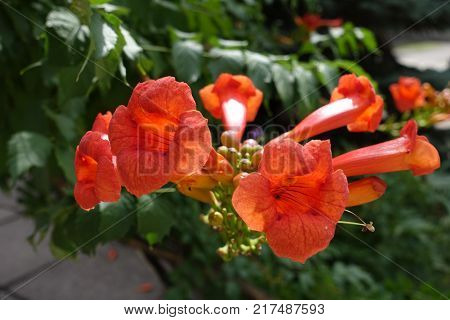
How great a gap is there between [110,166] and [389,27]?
482cm

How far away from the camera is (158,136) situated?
1207mm

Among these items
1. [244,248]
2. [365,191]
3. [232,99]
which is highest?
[232,99]

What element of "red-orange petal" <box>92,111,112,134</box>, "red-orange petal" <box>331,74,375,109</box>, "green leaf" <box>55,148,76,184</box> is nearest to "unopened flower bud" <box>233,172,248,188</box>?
"red-orange petal" <box>92,111,112,134</box>

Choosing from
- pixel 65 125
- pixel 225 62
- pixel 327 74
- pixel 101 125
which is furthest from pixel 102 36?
pixel 327 74

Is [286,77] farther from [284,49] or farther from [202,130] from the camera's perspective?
[284,49]

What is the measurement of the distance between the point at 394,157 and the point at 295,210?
45 cm

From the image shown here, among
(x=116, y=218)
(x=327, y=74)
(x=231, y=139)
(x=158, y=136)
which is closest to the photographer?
(x=158, y=136)

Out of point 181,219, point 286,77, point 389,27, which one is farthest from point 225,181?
point 389,27

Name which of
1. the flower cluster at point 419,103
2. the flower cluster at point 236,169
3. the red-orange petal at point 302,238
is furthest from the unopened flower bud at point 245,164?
the flower cluster at point 419,103

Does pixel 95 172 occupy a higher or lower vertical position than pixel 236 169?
higher

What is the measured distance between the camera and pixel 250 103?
69.5 inches

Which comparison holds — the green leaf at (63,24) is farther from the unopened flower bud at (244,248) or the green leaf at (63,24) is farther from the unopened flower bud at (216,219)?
the unopened flower bud at (244,248)

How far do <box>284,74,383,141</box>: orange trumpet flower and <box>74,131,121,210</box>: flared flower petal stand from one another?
649 millimetres

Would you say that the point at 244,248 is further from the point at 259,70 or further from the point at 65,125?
the point at 65,125
